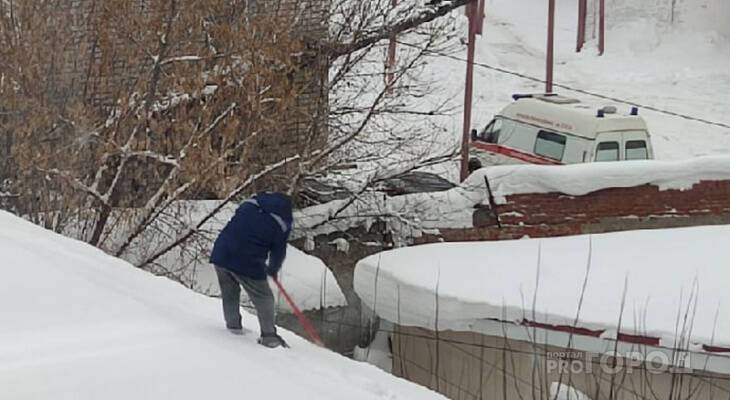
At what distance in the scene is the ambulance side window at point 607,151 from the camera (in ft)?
54.2

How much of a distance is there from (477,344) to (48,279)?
16.0 feet

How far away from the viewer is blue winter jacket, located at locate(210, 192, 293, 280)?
19.5 ft

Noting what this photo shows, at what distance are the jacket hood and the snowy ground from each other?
15.8m

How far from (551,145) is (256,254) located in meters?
11.8

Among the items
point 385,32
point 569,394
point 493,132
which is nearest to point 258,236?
point 569,394

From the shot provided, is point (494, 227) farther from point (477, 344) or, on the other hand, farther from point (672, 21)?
point (672, 21)

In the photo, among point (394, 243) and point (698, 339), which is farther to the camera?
point (394, 243)

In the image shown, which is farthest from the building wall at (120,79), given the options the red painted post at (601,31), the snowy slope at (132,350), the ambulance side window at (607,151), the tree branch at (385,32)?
the red painted post at (601,31)

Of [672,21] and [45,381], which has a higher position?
[672,21]

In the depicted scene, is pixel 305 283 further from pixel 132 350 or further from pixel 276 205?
pixel 132 350

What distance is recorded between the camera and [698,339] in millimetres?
8336

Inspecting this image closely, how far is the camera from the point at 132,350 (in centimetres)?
520

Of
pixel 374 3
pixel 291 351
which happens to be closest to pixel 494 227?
pixel 374 3

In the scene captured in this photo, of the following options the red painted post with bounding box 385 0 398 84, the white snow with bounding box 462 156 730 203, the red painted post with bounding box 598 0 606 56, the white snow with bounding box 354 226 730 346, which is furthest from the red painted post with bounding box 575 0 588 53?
the white snow with bounding box 354 226 730 346
